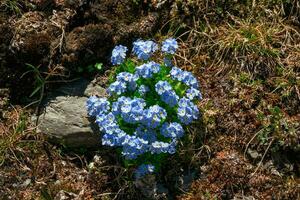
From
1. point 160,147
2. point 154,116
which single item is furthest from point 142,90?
point 160,147

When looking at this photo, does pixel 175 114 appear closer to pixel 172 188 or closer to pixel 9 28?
pixel 172 188

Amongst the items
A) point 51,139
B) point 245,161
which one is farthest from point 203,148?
point 51,139

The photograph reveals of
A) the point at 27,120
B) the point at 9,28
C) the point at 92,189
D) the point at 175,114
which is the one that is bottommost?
the point at 92,189

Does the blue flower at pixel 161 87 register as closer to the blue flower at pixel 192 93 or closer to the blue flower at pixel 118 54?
the blue flower at pixel 192 93

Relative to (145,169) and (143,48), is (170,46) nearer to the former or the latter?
(143,48)

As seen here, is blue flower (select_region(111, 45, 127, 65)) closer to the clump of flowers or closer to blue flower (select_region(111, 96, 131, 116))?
the clump of flowers

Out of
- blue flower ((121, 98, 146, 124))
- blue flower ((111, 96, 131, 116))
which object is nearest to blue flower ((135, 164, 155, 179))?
blue flower ((121, 98, 146, 124))
